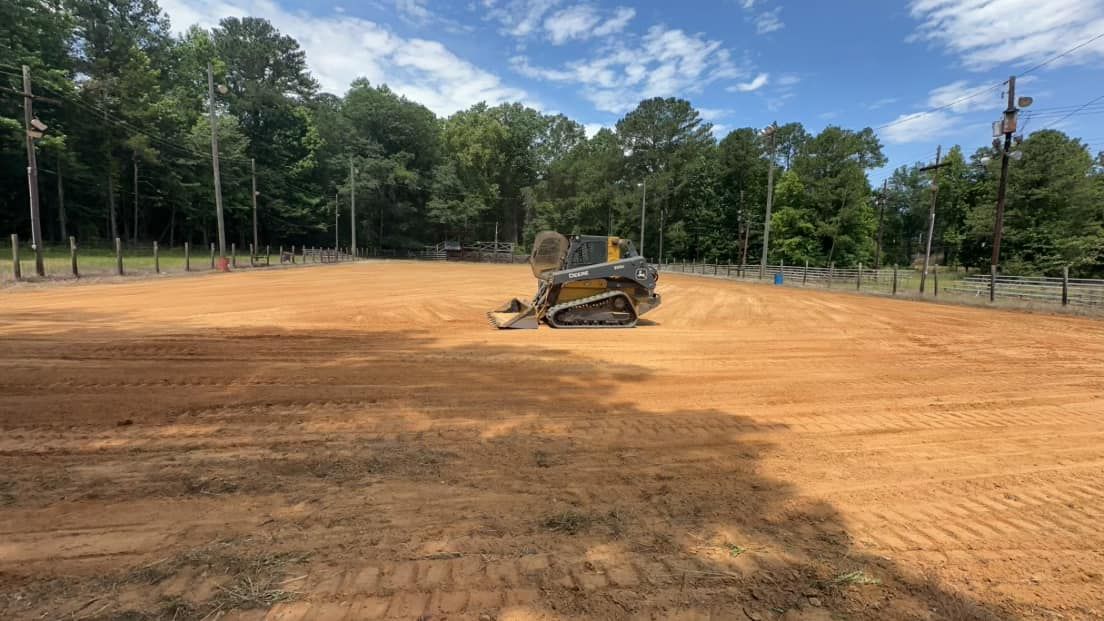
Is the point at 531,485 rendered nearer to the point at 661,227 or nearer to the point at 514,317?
the point at 514,317

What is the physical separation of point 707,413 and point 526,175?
237ft

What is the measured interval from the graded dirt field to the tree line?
34.0 m

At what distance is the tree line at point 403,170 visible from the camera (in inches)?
1519

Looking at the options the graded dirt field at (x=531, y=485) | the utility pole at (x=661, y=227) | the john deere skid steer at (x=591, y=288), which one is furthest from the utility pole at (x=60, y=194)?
the utility pole at (x=661, y=227)

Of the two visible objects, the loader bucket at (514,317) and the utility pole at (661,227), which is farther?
the utility pole at (661,227)

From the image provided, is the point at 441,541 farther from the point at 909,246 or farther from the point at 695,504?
the point at 909,246

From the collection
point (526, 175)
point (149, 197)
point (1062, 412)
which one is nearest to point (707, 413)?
point (1062, 412)

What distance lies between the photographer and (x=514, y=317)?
11.3 m

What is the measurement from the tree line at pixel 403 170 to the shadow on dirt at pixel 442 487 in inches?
1408

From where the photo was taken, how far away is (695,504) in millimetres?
3256

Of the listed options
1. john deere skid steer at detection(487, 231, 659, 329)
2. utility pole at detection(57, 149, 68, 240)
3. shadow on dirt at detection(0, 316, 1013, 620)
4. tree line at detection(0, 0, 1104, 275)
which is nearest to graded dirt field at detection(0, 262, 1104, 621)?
shadow on dirt at detection(0, 316, 1013, 620)

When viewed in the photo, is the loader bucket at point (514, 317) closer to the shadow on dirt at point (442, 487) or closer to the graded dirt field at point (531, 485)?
the graded dirt field at point (531, 485)

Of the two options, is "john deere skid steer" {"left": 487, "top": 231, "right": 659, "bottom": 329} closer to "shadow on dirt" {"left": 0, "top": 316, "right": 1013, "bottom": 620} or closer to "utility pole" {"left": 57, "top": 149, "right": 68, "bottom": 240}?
"shadow on dirt" {"left": 0, "top": 316, "right": 1013, "bottom": 620}

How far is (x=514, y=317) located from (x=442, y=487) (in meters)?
7.99
